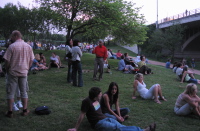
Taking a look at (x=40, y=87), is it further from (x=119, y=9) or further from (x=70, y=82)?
(x=119, y=9)

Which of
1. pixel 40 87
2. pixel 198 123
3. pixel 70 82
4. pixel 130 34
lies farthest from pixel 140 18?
pixel 198 123

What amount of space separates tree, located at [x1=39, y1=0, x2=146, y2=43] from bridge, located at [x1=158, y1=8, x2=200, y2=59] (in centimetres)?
1585

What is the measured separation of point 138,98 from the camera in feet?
21.4

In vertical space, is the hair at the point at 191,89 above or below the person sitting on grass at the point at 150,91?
above

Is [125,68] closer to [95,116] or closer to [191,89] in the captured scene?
[191,89]

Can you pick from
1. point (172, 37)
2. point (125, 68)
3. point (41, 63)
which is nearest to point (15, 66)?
point (41, 63)

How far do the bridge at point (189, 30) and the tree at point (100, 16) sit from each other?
52.0 feet

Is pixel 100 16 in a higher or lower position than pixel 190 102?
higher

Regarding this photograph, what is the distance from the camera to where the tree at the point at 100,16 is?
45.4 feet

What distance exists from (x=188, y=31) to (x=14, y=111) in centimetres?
3575

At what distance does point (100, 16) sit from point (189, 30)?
84.2 ft

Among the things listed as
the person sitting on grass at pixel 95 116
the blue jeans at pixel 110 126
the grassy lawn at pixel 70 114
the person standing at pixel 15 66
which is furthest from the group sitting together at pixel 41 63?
the blue jeans at pixel 110 126

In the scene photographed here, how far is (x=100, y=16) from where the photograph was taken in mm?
14305

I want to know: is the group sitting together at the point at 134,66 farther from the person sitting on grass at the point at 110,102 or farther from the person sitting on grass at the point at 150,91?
the person sitting on grass at the point at 110,102
